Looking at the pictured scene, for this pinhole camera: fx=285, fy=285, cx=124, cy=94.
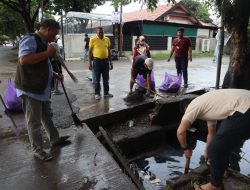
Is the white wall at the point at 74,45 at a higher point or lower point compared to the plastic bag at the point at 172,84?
higher

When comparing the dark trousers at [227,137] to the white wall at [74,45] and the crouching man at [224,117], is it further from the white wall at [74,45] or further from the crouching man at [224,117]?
the white wall at [74,45]

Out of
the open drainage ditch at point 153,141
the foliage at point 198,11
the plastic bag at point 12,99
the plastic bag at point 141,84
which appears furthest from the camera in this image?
the foliage at point 198,11

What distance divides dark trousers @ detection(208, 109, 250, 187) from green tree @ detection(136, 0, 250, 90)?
5.12m

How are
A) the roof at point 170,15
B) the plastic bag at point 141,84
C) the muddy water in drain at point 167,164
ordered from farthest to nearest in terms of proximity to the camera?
the roof at point 170,15, the plastic bag at point 141,84, the muddy water in drain at point 167,164

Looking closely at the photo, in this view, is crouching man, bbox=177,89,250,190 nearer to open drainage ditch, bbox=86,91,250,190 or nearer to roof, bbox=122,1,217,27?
open drainage ditch, bbox=86,91,250,190

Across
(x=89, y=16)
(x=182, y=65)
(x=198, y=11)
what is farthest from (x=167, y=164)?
(x=198, y=11)

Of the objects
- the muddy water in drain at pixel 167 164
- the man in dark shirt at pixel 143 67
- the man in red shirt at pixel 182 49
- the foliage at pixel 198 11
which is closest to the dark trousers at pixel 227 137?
the muddy water in drain at pixel 167 164

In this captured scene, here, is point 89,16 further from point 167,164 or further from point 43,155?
point 43,155

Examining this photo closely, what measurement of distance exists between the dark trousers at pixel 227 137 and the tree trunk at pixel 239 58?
216 inches

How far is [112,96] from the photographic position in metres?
7.75

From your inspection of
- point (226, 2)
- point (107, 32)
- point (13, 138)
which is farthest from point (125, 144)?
point (107, 32)

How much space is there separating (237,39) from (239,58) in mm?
532

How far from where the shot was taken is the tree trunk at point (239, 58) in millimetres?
7788

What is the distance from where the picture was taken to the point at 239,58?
7.99 meters
